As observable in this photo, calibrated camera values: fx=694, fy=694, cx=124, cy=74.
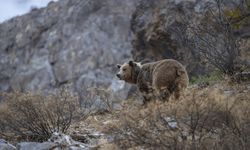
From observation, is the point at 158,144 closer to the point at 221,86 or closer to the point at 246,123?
the point at 246,123

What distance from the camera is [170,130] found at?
430 inches

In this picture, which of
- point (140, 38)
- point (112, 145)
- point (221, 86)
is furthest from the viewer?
point (140, 38)

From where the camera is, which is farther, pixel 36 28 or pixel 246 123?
pixel 36 28

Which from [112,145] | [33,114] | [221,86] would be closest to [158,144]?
[112,145]

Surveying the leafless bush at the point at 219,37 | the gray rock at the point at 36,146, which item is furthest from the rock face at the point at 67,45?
the gray rock at the point at 36,146

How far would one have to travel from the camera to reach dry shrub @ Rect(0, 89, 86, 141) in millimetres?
13688

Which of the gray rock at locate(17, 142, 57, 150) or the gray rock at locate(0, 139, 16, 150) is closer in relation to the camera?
the gray rock at locate(17, 142, 57, 150)

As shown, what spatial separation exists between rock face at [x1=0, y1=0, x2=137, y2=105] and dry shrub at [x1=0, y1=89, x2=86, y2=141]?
104ft

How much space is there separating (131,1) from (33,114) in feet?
128

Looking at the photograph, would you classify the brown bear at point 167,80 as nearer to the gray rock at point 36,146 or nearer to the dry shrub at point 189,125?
the dry shrub at point 189,125

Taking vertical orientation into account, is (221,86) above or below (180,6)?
below

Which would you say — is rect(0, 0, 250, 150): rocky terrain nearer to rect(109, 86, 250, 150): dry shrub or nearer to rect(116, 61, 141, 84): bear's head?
rect(116, 61, 141, 84): bear's head

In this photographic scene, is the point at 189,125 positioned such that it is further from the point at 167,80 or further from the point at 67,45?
the point at 67,45

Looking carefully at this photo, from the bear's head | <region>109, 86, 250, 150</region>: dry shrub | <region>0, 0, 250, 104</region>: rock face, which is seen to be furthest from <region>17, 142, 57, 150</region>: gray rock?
<region>0, 0, 250, 104</region>: rock face
